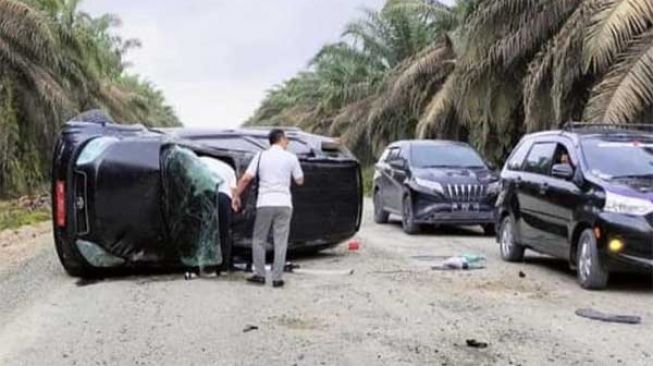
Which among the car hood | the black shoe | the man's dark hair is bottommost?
the black shoe

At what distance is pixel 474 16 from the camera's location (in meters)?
21.3

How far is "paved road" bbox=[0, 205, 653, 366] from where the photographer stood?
7383 mm

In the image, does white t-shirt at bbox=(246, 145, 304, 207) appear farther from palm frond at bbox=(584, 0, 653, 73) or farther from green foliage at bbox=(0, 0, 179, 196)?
green foliage at bbox=(0, 0, 179, 196)

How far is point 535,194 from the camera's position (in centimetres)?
1232

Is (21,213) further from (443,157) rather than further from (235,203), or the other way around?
(235,203)

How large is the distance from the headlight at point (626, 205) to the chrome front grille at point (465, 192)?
686 cm

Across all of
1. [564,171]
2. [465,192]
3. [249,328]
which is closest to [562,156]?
[564,171]

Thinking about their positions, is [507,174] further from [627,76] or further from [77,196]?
[77,196]

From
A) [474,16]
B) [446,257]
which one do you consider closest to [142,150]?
[446,257]

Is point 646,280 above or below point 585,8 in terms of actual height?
below

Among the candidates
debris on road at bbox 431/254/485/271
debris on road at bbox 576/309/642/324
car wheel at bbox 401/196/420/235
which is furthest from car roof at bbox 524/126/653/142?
car wheel at bbox 401/196/420/235

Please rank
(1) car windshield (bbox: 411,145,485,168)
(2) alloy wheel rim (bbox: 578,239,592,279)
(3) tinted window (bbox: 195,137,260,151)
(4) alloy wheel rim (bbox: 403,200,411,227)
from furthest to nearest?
(1) car windshield (bbox: 411,145,485,168)
(4) alloy wheel rim (bbox: 403,200,411,227)
(3) tinted window (bbox: 195,137,260,151)
(2) alloy wheel rim (bbox: 578,239,592,279)

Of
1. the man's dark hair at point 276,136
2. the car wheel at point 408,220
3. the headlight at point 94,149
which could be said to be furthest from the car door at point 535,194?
the headlight at point 94,149

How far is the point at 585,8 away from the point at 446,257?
23.0ft
